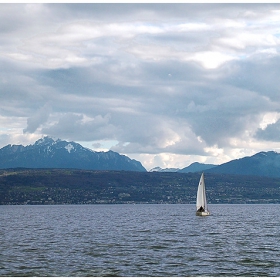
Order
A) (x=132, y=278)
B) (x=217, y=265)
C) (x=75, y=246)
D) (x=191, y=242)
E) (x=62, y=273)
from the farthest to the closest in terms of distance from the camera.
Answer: (x=191, y=242), (x=75, y=246), (x=217, y=265), (x=62, y=273), (x=132, y=278)

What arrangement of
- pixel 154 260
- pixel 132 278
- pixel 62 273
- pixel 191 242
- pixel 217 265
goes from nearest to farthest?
pixel 132 278 < pixel 62 273 < pixel 217 265 < pixel 154 260 < pixel 191 242

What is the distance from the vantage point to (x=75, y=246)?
95625 mm

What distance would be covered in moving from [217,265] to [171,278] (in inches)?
527

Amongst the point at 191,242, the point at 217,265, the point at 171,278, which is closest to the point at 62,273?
the point at 171,278

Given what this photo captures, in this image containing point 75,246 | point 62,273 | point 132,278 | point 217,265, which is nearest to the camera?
point 132,278

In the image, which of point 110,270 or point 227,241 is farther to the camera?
point 227,241

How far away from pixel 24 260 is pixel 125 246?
2419cm

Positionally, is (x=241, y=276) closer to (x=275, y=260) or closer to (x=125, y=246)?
(x=275, y=260)

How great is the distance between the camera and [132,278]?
2341 inches

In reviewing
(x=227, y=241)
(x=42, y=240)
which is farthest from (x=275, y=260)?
(x=42, y=240)

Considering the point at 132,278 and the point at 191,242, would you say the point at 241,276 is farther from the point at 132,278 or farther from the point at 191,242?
the point at 191,242

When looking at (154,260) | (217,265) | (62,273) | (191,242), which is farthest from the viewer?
(191,242)

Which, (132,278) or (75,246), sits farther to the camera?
(75,246)

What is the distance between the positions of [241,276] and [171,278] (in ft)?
28.7
